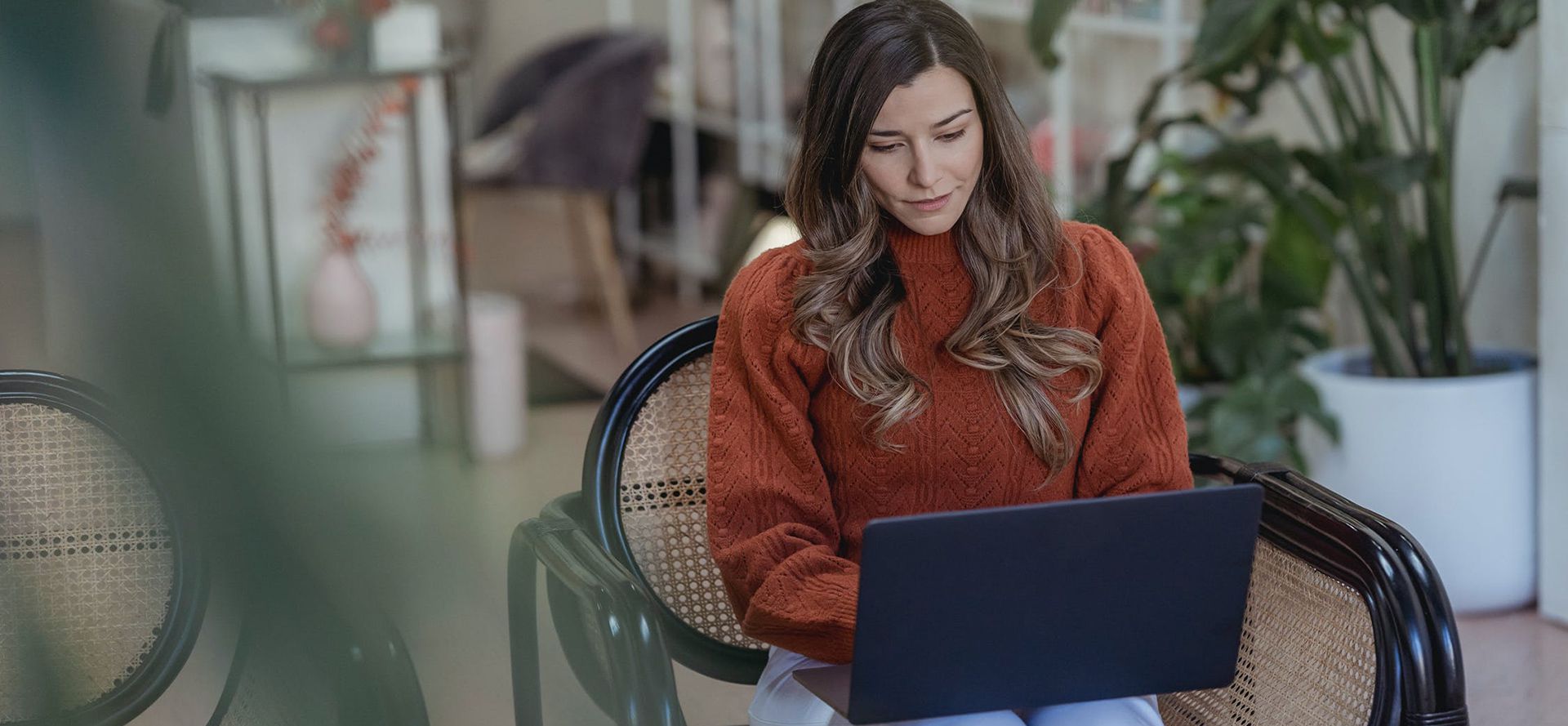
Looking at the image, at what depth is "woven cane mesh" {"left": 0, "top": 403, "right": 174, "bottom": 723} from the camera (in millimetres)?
313

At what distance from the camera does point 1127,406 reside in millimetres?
1223

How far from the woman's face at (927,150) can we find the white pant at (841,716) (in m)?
0.36

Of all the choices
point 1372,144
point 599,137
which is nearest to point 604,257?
point 599,137

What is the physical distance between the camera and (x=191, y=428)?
0.30m

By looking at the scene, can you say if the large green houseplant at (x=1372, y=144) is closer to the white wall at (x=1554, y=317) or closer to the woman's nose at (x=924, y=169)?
the white wall at (x=1554, y=317)

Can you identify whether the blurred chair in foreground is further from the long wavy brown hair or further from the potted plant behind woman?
the long wavy brown hair

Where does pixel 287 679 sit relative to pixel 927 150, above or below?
below

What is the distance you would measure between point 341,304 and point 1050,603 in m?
0.54

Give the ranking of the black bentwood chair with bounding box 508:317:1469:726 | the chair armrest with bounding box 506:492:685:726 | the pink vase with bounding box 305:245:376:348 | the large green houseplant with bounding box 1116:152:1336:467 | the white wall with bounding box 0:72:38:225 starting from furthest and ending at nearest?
the large green houseplant with bounding box 1116:152:1336:467
the black bentwood chair with bounding box 508:317:1469:726
the chair armrest with bounding box 506:492:685:726
the pink vase with bounding box 305:245:376:348
the white wall with bounding box 0:72:38:225

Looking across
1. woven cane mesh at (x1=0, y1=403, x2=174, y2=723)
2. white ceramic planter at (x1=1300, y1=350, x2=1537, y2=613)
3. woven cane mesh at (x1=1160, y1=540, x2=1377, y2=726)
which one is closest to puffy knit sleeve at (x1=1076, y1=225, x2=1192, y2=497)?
woven cane mesh at (x1=1160, y1=540, x2=1377, y2=726)

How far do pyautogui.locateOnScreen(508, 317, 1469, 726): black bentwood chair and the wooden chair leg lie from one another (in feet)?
10.4

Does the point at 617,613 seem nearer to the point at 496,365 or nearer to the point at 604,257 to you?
the point at 496,365

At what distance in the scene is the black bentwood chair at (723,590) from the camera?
3.23 ft

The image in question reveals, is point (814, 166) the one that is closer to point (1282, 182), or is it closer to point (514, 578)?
point (514, 578)
